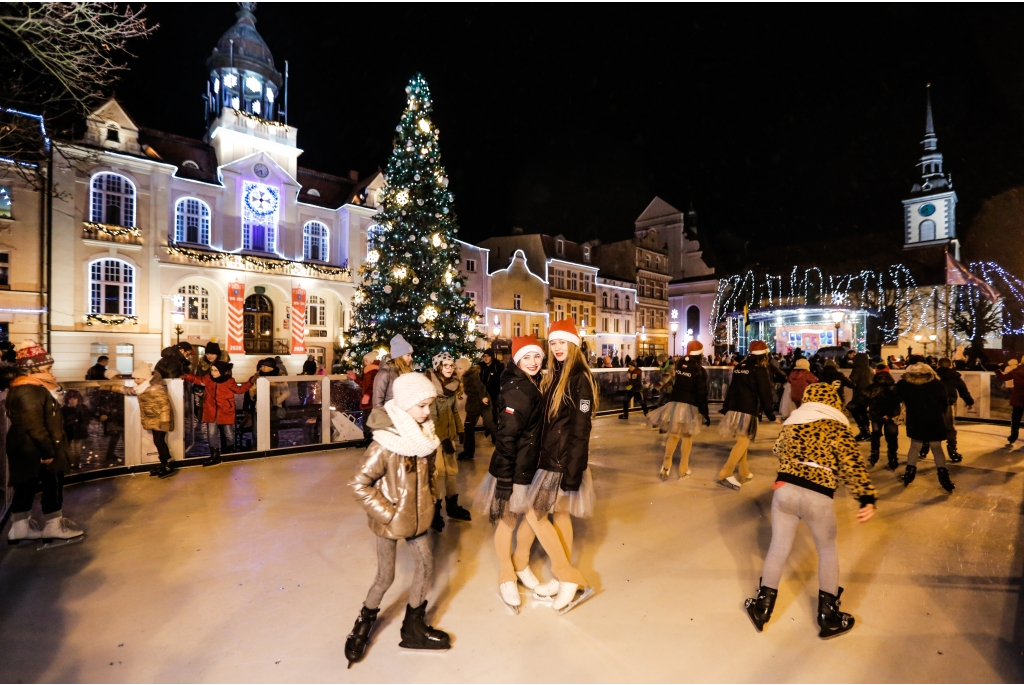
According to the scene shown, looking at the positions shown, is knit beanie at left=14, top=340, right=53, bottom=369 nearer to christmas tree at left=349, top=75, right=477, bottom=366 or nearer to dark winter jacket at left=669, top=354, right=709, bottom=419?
dark winter jacket at left=669, top=354, right=709, bottom=419

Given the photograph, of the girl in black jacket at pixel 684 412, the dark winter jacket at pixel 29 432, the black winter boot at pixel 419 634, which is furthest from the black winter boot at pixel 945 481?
the dark winter jacket at pixel 29 432

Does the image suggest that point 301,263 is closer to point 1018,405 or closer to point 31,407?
point 31,407

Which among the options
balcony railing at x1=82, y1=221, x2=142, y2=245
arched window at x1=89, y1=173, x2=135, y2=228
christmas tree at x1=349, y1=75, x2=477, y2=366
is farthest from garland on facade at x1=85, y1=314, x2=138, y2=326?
christmas tree at x1=349, y1=75, x2=477, y2=366

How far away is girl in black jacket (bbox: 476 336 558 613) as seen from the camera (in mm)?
3254

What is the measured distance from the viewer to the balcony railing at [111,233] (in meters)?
20.2

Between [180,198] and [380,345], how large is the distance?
1456 centimetres

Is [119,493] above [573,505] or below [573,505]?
below

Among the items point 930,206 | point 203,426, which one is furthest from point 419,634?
point 930,206

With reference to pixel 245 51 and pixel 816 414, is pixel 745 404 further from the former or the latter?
pixel 245 51

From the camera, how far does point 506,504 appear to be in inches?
136

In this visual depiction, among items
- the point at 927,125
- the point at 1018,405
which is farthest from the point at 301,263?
the point at 927,125

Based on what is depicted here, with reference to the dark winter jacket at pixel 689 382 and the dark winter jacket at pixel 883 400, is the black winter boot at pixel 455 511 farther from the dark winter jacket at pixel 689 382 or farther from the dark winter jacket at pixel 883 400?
the dark winter jacket at pixel 883 400

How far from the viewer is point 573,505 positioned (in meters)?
3.53

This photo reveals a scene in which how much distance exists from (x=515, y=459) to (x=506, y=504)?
1.25 ft
